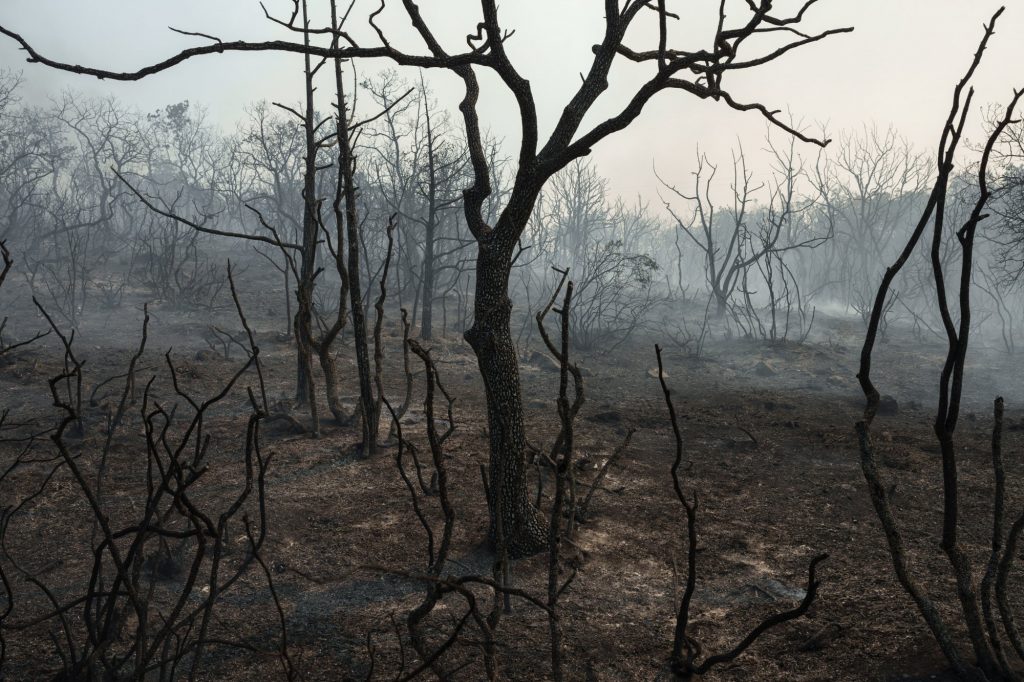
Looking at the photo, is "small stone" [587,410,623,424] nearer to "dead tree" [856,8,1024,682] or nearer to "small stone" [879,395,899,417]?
"small stone" [879,395,899,417]

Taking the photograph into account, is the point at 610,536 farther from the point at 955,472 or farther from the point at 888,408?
the point at 888,408

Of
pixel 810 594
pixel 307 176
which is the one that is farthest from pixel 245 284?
pixel 810 594

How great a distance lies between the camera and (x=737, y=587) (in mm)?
3881

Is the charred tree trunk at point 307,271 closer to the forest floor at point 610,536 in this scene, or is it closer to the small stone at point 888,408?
the forest floor at point 610,536

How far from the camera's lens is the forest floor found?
3.14 metres

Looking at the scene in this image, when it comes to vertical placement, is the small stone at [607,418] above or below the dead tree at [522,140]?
below

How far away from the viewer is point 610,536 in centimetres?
463

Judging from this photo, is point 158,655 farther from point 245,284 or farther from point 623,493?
point 245,284

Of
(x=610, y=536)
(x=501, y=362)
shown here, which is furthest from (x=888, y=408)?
(x=501, y=362)

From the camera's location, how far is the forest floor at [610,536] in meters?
3.14

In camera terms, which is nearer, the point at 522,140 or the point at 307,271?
the point at 522,140

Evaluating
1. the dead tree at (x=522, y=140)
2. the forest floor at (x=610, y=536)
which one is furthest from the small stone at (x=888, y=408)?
the dead tree at (x=522, y=140)

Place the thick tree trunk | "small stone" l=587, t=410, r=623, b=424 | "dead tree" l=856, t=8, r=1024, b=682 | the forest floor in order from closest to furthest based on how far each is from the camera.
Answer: "dead tree" l=856, t=8, r=1024, b=682
the forest floor
the thick tree trunk
"small stone" l=587, t=410, r=623, b=424

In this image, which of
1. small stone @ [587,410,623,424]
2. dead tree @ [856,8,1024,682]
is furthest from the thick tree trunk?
small stone @ [587,410,623,424]
